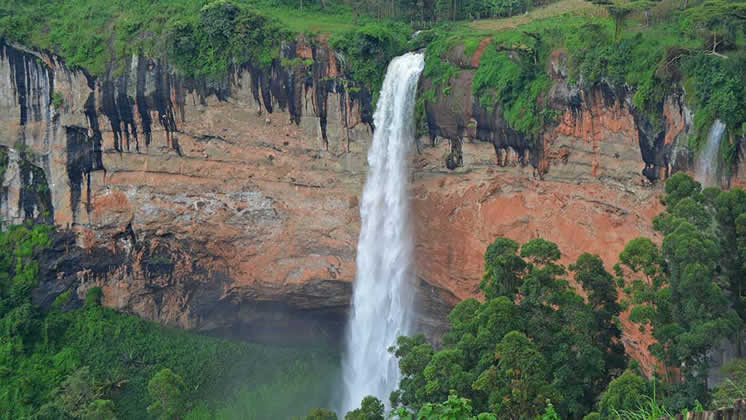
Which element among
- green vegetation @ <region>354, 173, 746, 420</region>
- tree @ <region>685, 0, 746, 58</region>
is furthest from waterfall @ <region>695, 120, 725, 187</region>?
tree @ <region>685, 0, 746, 58</region>

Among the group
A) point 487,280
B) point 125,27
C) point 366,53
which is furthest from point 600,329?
point 125,27

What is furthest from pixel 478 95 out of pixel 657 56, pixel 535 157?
pixel 657 56

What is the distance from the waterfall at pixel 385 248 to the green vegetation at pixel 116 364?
2487mm

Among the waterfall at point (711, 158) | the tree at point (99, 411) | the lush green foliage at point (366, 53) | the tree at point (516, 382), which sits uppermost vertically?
the lush green foliage at point (366, 53)

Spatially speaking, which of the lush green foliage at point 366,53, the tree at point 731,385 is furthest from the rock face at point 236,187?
the tree at point 731,385

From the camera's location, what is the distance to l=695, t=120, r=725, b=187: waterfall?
603 inches

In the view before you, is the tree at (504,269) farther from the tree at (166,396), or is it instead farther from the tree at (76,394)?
the tree at (76,394)

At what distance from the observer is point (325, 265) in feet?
80.5

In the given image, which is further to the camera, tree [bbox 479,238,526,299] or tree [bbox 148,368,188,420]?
tree [bbox 148,368,188,420]

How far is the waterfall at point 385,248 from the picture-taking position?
22.2 metres

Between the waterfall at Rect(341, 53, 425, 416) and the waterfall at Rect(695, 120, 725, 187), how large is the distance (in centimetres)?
858

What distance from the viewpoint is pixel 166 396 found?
68.2ft

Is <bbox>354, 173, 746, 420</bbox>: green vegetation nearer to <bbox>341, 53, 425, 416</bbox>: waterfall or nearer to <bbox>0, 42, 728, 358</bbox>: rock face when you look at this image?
<bbox>0, 42, 728, 358</bbox>: rock face

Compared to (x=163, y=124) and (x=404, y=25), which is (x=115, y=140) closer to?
(x=163, y=124)
